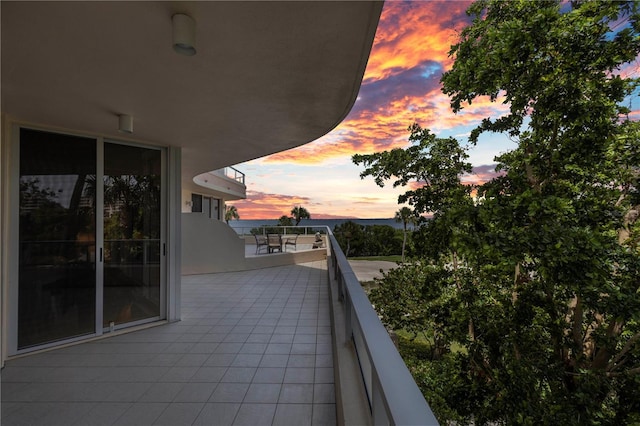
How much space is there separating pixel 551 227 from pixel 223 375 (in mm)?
3536

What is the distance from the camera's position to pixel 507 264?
3.07 meters

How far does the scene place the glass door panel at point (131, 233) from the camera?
376 cm

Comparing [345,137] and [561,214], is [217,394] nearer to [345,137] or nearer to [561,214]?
[561,214]

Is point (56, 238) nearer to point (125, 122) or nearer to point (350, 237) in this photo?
point (125, 122)

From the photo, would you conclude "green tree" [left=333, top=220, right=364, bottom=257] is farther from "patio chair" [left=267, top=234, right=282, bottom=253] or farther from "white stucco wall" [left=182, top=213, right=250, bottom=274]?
"white stucco wall" [left=182, top=213, right=250, bottom=274]

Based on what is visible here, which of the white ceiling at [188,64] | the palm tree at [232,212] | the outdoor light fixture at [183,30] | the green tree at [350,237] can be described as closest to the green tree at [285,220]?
the green tree at [350,237]

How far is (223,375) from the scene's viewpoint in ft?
8.98

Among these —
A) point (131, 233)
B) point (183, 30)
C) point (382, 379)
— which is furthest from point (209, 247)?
point (382, 379)

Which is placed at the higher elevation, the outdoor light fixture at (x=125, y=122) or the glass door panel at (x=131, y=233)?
the outdoor light fixture at (x=125, y=122)

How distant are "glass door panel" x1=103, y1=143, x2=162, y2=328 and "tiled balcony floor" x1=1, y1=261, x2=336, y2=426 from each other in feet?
1.36

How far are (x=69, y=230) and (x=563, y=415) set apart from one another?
5.77m

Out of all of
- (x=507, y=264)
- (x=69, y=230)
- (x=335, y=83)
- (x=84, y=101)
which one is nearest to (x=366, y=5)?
(x=335, y=83)

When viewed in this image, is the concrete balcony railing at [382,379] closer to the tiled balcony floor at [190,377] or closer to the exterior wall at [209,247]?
the tiled balcony floor at [190,377]

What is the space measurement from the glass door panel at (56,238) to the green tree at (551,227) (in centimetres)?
438
